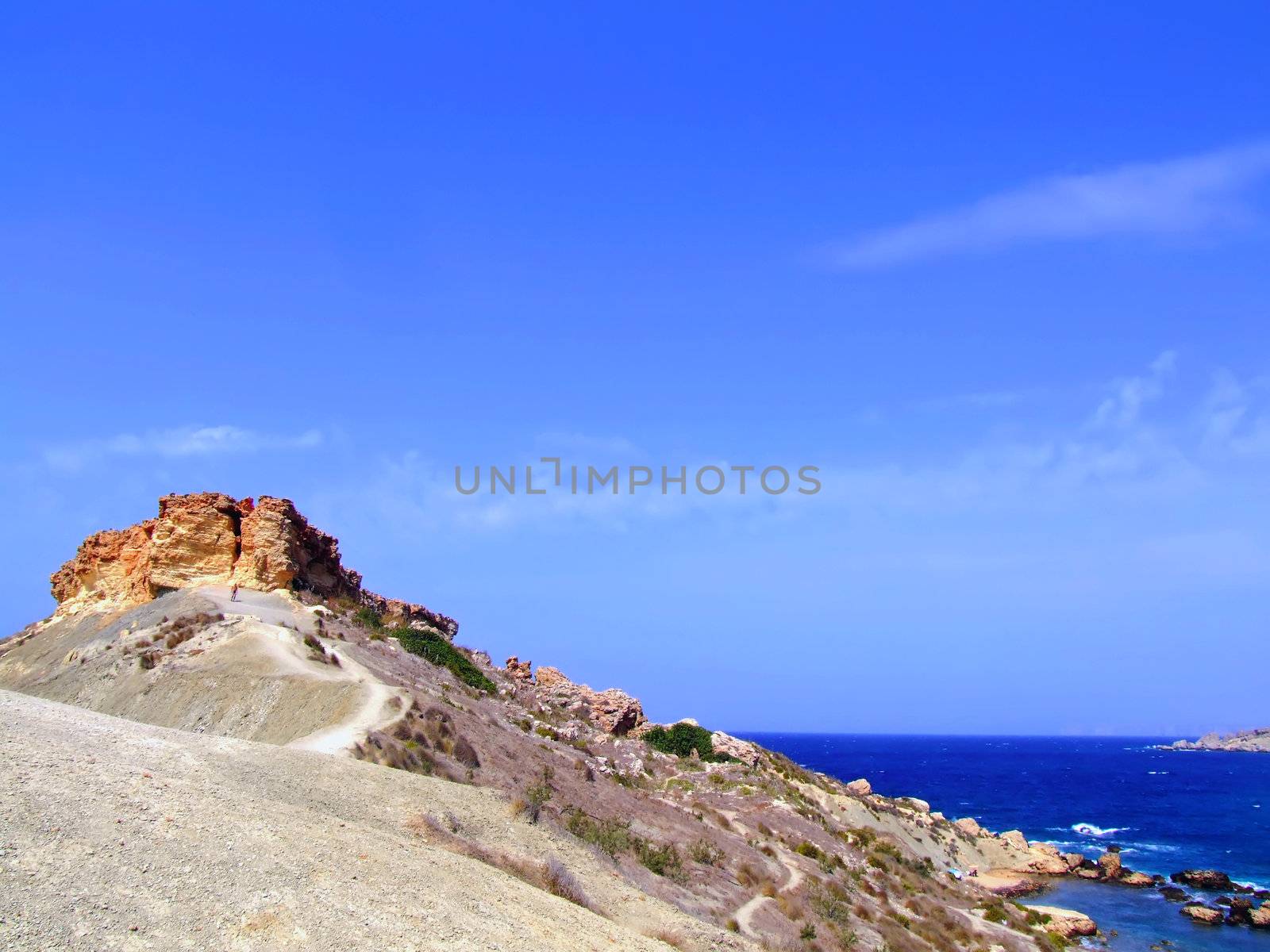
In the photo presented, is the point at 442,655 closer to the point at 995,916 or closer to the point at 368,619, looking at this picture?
the point at 368,619

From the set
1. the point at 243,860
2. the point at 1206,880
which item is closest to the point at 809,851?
the point at 243,860

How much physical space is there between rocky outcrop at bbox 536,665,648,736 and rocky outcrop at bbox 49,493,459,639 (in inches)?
606

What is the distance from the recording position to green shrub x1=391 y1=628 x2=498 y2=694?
40.3 metres

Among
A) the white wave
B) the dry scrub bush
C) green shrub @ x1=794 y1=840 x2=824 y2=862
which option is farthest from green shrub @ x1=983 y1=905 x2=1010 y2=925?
the white wave

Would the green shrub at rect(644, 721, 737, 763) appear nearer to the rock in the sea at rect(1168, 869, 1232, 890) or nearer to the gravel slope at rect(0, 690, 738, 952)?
the gravel slope at rect(0, 690, 738, 952)

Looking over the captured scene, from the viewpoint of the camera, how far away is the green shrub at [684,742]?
45.8 m

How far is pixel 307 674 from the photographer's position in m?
25.6

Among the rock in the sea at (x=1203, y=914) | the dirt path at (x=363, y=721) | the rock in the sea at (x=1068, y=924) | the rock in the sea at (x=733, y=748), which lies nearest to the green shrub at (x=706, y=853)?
the dirt path at (x=363, y=721)

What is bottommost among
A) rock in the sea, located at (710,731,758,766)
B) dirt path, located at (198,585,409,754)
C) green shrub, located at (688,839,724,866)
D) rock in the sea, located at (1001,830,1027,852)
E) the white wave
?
the white wave

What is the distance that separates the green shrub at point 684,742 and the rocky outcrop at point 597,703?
171 centimetres

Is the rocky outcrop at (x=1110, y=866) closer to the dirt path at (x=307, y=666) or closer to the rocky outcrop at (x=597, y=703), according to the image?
the rocky outcrop at (x=597, y=703)

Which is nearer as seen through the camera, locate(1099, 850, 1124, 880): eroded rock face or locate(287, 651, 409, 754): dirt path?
locate(287, 651, 409, 754): dirt path

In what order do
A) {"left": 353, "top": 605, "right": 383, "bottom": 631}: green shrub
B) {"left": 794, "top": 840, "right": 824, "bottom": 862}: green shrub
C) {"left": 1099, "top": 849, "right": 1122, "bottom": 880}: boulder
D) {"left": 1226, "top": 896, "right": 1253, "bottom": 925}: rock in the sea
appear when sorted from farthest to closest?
{"left": 1099, "top": 849, "right": 1122, "bottom": 880}: boulder < {"left": 1226, "top": 896, "right": 1253, "bottom": 925}: rock in the sea < {"left": 353, "top": 605, "right": 383, "bottom": 631}: green shrub < {"left": 794, "top": 840, "right": 824, "bottom": 862}: green shrub

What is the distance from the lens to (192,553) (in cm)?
3675
